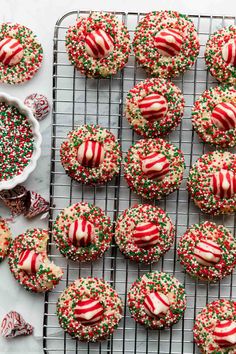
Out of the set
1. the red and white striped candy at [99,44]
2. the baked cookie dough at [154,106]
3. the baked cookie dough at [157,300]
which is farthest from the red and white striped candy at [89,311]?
the red and white striped candy at [99,44]

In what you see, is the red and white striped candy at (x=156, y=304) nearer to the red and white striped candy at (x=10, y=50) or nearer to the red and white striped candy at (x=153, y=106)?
the red and white striped candy at (x=153, y=106)

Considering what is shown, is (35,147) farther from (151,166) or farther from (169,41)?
(169,41)

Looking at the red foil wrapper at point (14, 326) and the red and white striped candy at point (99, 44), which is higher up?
the red and white striped candy at point (99, 44)

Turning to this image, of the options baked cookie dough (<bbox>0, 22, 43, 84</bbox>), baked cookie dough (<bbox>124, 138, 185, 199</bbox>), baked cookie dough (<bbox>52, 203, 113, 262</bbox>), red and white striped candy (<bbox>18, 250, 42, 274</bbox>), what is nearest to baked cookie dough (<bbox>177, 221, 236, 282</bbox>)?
baked cookie dough (<bbox>124, 138, 185, 199</bbox>)

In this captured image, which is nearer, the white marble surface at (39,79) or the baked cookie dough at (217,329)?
the baked cookie dough at (217,329)

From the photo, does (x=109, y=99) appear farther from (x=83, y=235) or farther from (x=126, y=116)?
(x=83, y=235)

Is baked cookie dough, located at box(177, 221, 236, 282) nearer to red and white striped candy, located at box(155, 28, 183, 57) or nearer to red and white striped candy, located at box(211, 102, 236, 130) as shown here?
red and white striped candy, located at box(211, 102, 236, 130)

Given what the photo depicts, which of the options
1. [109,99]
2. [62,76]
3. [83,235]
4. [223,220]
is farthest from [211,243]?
[62,76]
